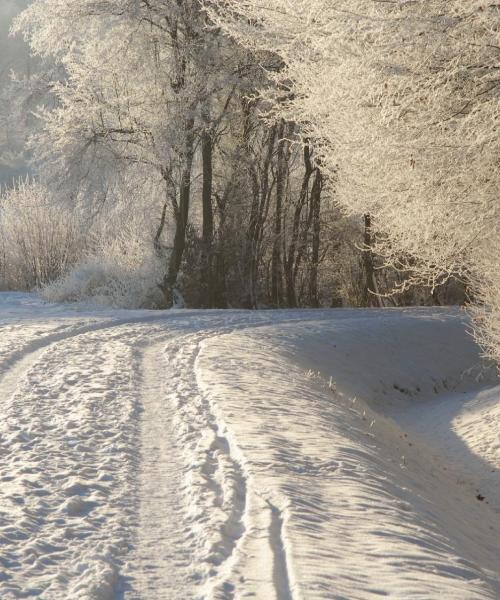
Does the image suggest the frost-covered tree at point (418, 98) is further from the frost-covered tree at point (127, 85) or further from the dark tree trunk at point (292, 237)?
the dark tree trunk at point (292, 237)

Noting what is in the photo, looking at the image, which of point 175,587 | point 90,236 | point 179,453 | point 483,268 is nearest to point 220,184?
point 90,236

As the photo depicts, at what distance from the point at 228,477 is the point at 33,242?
59.2 feet

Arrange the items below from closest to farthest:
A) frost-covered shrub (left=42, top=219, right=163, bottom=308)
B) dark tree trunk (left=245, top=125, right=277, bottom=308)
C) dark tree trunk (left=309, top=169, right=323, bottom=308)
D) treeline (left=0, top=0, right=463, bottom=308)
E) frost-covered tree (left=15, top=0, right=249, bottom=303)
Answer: frost-covered tree (left=15, top=0, right=249, bottom=303), treeline (left=0, top=0, right=463, bottom=308), frost-covered shrub (left=42, top=219, right=163, bottom=308), dark tree trunk (left=245, top=125, right=277, bottom=308), dark tree trunk (left=309, top=169, right=323, bottom=308)

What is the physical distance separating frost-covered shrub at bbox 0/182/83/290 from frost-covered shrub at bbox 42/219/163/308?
56.7 inches

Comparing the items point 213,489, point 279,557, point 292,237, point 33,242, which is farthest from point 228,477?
point 33,242

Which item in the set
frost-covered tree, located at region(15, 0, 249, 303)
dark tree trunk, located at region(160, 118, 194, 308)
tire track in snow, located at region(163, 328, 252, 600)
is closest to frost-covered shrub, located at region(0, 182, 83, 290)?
frost-covered tree, located at region(15, 0, 249, 303)

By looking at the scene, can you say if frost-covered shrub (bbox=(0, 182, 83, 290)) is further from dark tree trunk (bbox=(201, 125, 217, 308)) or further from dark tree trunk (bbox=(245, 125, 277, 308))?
dark tree trunk (bbox=(245, 125, 277, 308))

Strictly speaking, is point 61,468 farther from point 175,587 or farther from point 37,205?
point 37,205

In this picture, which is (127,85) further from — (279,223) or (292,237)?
(292,237)

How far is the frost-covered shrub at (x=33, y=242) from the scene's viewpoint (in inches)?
868

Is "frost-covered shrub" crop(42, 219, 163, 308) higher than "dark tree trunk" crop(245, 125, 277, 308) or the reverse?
the reverse

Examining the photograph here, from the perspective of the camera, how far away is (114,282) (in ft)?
61.9

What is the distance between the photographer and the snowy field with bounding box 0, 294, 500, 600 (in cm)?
382

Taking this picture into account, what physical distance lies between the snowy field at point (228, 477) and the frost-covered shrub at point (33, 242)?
10750 mm
